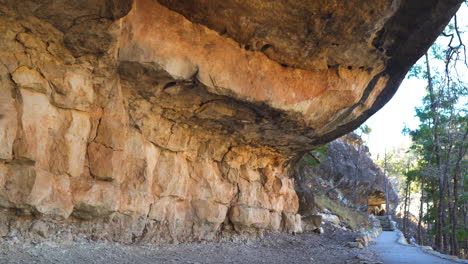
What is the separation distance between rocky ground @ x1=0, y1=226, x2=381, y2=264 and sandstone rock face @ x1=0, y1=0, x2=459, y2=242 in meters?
0.33

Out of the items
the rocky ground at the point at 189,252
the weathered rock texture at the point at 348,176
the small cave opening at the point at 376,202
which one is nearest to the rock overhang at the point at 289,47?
the rocky ground at the point at 189,252

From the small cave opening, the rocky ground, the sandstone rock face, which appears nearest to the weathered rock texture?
the small cave opening

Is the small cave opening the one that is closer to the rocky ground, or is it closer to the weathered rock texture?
the weathered rock texture

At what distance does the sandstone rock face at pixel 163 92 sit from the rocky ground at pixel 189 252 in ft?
1.09

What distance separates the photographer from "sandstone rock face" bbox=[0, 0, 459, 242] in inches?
181

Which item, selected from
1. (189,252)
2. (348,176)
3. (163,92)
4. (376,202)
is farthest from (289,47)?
(376,202)

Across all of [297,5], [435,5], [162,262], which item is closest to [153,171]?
[162,262]

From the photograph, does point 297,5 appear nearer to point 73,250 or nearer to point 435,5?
point 435,5

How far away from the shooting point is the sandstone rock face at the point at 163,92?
15.1 ft

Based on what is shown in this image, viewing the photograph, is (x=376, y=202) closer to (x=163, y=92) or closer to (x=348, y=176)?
(x=348, y=176)

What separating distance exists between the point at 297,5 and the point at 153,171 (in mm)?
4090

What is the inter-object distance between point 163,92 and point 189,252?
10.2 ft

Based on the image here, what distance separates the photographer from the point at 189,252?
6.61 metres

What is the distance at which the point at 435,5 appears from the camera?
18.6ft
